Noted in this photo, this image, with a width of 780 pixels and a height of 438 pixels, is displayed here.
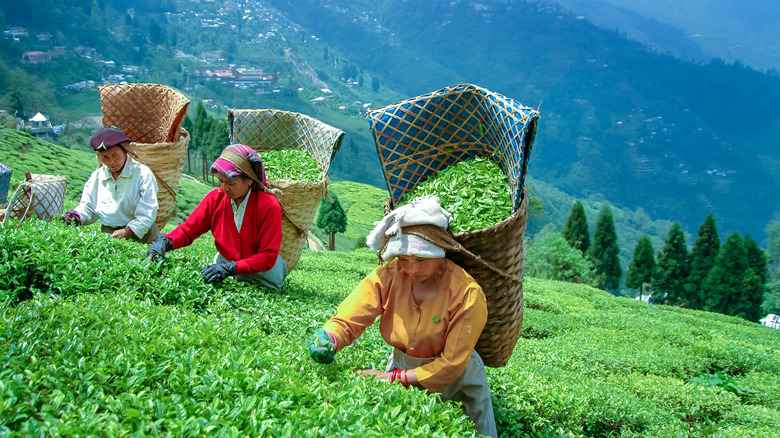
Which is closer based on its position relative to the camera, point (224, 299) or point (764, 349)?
point (224, 299)

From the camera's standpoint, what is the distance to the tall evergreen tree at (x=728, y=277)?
32312 millimetres

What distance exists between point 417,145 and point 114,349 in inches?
108

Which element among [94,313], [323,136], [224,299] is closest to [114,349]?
[94,313]

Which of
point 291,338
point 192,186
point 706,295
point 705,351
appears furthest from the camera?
point 192,186

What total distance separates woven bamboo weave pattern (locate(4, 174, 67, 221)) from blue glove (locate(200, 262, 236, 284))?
10.4 ft

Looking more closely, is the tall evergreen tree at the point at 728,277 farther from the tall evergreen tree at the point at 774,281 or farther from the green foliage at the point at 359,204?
the green foliage at the point at 359,204

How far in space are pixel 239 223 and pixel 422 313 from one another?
224 centimetres

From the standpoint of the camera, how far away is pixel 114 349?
2895 mm

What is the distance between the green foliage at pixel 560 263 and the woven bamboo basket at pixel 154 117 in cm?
2950

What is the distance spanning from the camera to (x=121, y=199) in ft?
19.0

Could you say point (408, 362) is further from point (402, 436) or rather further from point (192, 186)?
point (192, 186)

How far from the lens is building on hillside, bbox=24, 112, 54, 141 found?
4543 cm

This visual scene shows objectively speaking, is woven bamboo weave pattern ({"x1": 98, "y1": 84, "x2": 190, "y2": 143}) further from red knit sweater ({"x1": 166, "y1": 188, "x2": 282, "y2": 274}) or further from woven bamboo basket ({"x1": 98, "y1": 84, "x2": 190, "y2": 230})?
red knit sweater ({"x1": 166, "y1": 188, "x2": 282, "y2": 274})

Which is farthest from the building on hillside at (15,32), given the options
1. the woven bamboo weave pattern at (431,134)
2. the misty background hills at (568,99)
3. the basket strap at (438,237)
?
the basket strap at (438,237)
